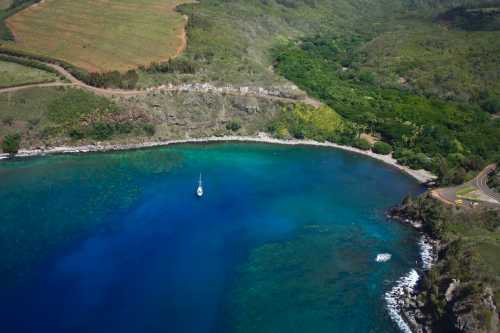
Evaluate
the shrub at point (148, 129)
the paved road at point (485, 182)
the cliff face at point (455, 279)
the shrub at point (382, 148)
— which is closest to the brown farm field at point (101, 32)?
the shrub at point (148, 129)

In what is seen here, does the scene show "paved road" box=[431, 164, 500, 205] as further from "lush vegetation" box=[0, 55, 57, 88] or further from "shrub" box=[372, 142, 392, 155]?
"lush vegetation" box=[0, 55, 57, 88]

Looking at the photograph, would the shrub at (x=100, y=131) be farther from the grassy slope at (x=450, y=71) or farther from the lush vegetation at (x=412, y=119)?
the grassy slope at (x=450, y=71)

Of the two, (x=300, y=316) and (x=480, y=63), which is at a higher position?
(x=480, y=63)

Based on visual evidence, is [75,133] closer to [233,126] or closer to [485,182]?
[233,126]

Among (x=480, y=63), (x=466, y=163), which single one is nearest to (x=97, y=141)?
(x=466, y=163)

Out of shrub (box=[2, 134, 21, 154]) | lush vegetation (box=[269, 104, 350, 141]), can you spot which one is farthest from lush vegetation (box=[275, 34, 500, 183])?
shrub (box=[2, 134, 21, 154])

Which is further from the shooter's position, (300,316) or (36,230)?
(36,230)

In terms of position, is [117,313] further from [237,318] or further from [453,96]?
[453,96]
